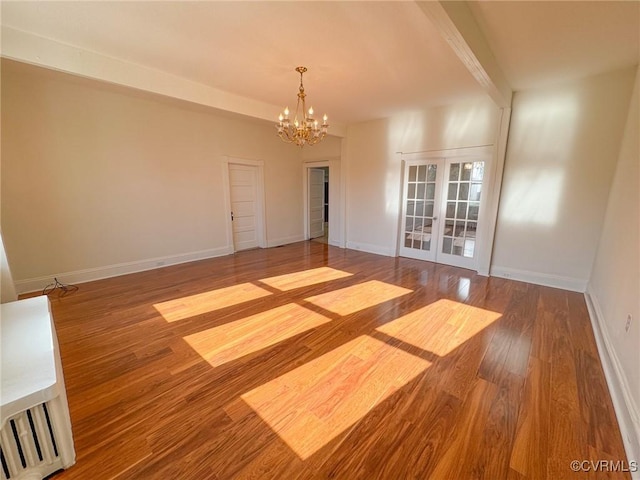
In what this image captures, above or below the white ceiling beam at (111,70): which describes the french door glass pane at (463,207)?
below

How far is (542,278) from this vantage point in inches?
159

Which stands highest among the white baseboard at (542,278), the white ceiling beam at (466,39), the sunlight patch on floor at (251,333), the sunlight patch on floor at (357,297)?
the white ceiling beam at (466,39)

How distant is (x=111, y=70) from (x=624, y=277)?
5.62 meters

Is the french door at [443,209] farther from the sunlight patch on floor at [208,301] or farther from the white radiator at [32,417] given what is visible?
the white radiator at [32,417]

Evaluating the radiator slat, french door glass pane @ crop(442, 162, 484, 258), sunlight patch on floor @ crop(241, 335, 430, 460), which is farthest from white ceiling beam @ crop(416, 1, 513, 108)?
the radiator slat

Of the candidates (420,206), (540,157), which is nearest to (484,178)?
(540,157)

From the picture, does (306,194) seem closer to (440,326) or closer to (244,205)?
(244,205)

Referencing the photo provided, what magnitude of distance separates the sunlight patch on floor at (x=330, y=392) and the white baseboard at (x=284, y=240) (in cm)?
453

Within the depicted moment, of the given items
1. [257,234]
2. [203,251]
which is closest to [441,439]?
[203,251]

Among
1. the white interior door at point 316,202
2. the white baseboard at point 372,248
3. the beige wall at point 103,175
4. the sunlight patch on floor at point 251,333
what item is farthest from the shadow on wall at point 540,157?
the beige wall at point 103,175

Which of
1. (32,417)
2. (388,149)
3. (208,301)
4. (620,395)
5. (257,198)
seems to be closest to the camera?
(32,417)

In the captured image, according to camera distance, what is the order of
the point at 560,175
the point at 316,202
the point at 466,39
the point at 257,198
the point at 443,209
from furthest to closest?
the point at 316,202, the point at 257,198, the point at 443,209, the point at 560,175, the point at 466,39

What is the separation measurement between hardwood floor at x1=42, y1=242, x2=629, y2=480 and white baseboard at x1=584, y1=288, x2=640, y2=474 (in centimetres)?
5

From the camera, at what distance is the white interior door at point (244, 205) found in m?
5.88
